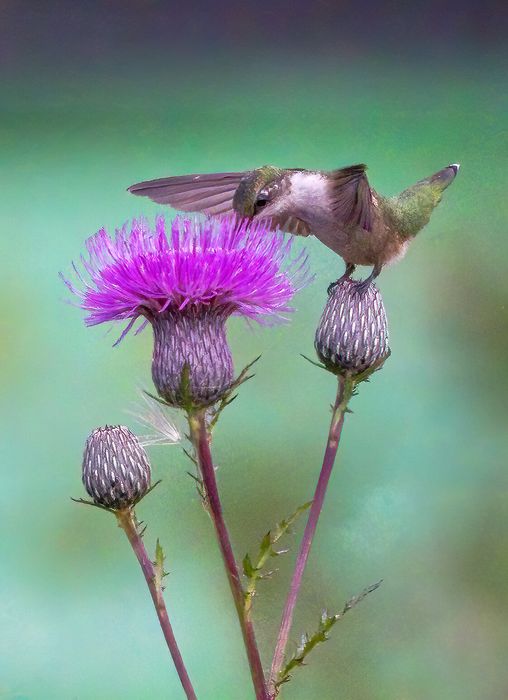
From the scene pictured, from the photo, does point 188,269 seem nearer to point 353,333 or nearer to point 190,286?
point 190,286

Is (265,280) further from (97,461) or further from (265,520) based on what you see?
(265,520)

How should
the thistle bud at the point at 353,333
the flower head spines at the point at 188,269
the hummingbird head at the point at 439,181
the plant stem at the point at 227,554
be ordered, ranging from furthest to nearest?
the hummingbird head at the point at 439,181
the thistle bud at the point at 353,333
the flower head spines at the point at 188,269
the plant stem at the point at 227,554

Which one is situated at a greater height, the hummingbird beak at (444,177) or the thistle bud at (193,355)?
the hummingbird beak at (444,177)

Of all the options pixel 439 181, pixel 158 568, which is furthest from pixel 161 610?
pixel 439 181

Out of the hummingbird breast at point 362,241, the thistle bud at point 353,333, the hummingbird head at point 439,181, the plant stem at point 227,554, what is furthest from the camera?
the hummingbird head at point 439,181

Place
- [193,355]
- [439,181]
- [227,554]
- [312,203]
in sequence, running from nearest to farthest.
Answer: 1. [227,554]
2. [193,355]
3. [312,203]
4. [439,181]

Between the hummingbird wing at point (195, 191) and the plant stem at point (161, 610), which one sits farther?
the hummingbird wing at point (195, 191)

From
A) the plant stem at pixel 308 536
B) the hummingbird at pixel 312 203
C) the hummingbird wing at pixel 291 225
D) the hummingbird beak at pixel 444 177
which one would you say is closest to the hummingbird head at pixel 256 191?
the hummingbird at pixel 312 203

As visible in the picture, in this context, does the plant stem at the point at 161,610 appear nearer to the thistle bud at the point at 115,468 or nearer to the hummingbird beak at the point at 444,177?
the thistle bud at the point at 115,468
